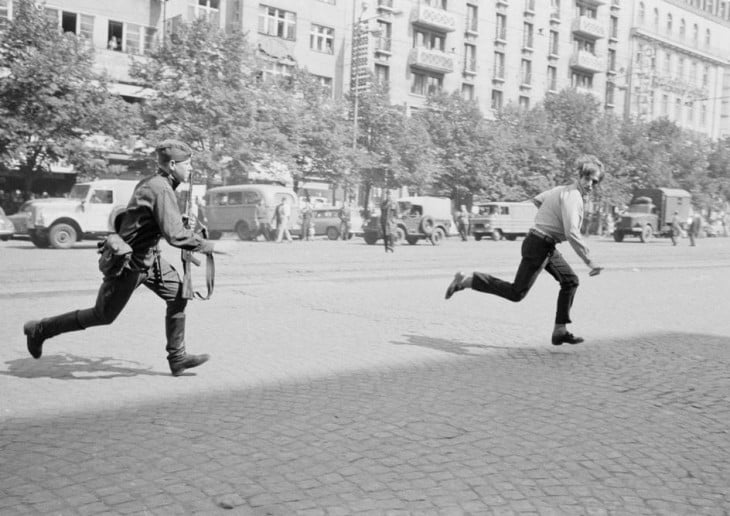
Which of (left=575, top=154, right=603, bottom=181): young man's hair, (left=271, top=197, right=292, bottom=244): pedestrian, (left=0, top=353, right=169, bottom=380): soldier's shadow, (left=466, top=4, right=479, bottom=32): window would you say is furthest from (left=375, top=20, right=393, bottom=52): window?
(left=0, top=353, right=169, bottom=380): soldier's shadow

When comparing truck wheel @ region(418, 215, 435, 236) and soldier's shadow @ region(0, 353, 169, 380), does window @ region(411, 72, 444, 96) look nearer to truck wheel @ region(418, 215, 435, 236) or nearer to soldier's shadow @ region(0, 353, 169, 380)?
truck wheel @ region(418, 215, 435, 236)

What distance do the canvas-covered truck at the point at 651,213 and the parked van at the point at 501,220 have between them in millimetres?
5339

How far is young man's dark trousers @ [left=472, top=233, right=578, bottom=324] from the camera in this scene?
661 centimetres

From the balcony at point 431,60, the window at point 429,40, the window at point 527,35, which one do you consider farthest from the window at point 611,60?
the balcony at point 431,60

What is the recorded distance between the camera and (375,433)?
4.01m

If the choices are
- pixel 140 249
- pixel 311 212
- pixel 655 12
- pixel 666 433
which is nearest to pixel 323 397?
pixel 140 249

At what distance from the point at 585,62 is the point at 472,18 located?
40.4 feet

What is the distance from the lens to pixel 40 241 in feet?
67.7

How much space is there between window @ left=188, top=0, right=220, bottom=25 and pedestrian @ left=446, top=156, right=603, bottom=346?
3553cm

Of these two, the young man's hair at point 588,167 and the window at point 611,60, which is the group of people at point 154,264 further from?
the window at point 611,60

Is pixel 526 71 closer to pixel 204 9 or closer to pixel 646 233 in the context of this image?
pixel 646 233

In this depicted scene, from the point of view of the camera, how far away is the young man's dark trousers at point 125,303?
5012 mm

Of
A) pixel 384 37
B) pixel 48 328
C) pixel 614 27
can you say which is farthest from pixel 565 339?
pixel 614 27

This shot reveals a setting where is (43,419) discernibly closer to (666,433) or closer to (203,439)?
(203,439)
